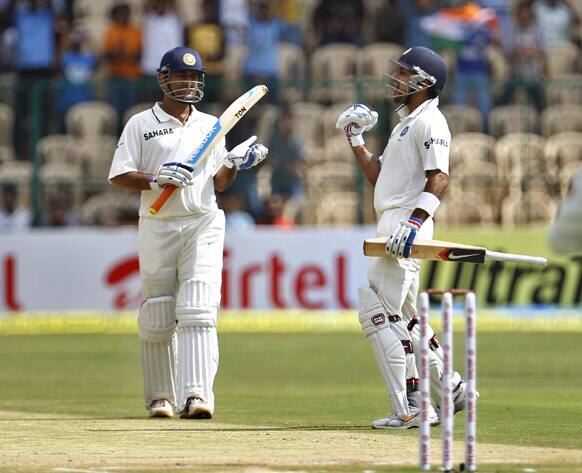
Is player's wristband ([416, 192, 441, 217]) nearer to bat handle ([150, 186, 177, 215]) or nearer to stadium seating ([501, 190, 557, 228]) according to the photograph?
bat handle ([150, 186, 177, 215])

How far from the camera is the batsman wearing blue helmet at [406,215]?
807cm

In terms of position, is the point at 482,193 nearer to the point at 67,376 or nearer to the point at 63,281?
the point at 63,281

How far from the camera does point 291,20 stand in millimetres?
20516

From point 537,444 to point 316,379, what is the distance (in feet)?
17.2

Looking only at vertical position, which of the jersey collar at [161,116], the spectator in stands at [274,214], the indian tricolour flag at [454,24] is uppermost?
the indian tricolour flag at [454,24]

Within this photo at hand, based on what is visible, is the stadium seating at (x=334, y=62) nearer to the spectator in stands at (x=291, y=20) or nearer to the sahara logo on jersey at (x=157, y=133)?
the spectator in stands at (x=291, y=20)

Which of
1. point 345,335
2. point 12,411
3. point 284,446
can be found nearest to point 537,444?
point 284,446

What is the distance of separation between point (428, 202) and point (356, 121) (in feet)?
3.09

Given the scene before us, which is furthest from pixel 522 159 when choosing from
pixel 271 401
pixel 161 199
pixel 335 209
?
pixel 161 199

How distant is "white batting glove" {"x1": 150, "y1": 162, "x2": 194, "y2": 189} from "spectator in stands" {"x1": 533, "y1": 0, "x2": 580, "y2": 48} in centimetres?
1296

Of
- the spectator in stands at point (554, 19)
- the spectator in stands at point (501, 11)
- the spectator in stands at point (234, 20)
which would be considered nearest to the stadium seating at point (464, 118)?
the spectator in stands at point (501, 11)

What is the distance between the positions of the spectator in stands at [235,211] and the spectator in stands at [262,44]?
157 cm

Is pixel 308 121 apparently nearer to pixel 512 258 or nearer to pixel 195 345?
pixel 195 345

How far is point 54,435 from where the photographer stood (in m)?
7.84
